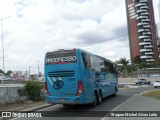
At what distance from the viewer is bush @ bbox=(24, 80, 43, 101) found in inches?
826

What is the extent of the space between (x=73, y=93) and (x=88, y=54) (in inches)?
112

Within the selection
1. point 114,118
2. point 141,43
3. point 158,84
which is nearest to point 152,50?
point 141,43

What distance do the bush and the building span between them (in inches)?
5169

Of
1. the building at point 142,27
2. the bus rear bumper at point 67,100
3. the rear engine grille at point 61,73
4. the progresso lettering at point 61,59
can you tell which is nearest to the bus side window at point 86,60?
the progresso lettering at point 61,59

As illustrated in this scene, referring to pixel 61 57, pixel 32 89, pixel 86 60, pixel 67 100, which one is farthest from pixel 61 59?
pixel 32 89

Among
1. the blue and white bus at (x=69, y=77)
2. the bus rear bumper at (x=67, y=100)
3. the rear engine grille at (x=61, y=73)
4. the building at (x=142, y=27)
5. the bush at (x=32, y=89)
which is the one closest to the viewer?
the bus rear bumper at (x=67, y=100)

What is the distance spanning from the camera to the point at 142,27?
148125 mm

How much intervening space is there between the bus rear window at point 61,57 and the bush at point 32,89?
4739 millimetres

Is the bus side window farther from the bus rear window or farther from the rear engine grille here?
the rear engine grille

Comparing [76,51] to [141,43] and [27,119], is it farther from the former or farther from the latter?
[141,43]

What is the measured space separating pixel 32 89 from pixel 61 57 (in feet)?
19.0

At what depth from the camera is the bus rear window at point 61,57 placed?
16.0 metres

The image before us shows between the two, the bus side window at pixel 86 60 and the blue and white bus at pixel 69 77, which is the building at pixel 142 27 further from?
the blue and white bus at pixel 69 77

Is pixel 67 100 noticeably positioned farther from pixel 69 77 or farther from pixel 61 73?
pixel 61 73
